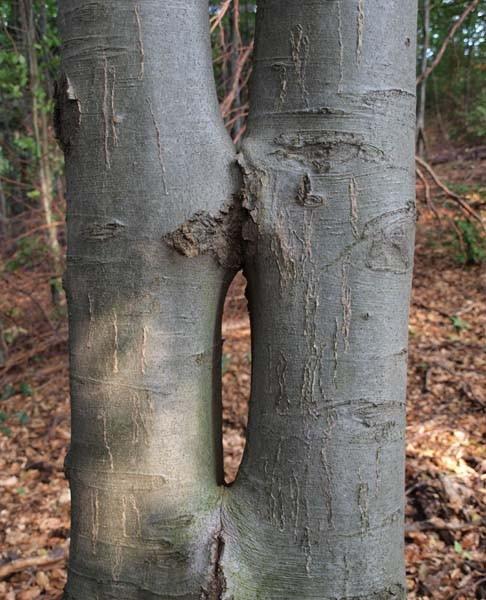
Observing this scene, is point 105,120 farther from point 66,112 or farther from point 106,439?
point 106,439

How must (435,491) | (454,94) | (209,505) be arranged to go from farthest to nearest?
(454,94), (435,491), (209,505)

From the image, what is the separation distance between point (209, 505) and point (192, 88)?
743 millimetres

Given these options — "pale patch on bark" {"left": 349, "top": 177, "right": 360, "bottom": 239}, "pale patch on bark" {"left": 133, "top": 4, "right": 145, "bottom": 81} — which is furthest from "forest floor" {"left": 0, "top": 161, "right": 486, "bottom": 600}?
"pale patch on bark" {"left": 133, "top": 4, "right": 145, "bottom": 81}

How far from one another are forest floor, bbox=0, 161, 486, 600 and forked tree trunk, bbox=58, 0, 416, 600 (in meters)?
1.44

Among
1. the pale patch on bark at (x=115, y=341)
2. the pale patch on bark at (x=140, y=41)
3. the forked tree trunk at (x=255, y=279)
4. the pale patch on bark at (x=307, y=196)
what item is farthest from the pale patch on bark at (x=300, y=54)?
the pale patch on bark at (x=115, y=341)

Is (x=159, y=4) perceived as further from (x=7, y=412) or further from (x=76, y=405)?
(x=7, y=412)

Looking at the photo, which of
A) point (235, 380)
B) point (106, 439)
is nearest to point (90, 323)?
point (106, 439)

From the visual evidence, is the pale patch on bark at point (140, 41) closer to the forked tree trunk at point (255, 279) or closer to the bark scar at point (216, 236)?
the forked tree trunk at point (255, 279)

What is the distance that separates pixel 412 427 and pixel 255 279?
276cm

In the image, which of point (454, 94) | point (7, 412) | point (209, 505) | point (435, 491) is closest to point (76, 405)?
point (209, 505)

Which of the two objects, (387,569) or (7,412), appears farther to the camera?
(7,412)

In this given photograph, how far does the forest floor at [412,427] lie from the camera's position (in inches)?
93.8

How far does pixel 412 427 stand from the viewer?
3.43 meters

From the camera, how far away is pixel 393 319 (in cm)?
99
